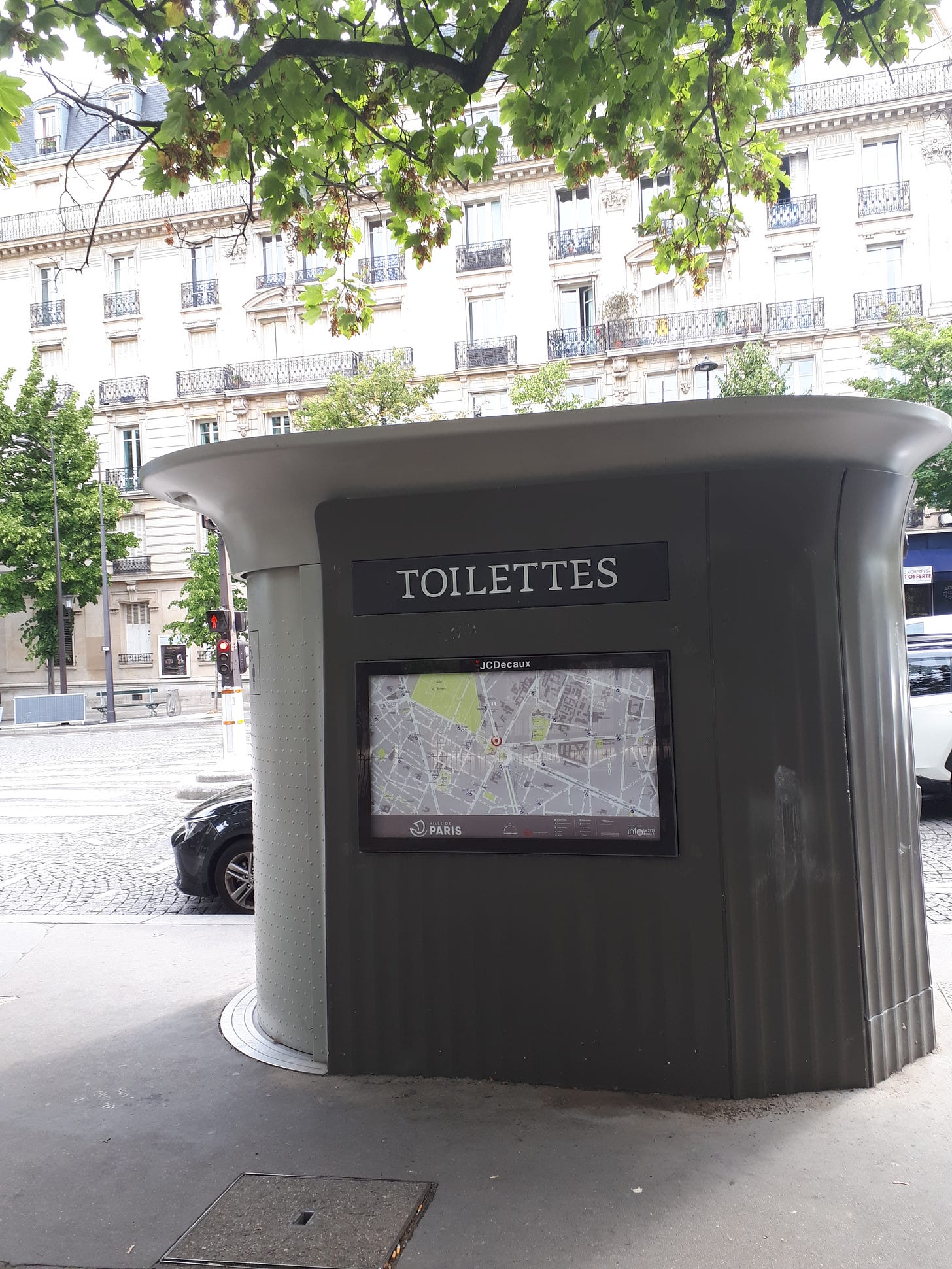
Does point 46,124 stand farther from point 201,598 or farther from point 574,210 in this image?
point 574,210

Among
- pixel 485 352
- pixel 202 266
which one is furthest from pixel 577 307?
pixel 202 266

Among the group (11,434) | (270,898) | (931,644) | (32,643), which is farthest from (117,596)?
(270,898)

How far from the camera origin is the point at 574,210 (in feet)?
124

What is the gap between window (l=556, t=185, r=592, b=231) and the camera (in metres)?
37.5

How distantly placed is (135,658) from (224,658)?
29.1 metres

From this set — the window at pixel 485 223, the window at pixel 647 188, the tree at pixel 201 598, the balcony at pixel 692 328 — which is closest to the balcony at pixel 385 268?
the window at pixel 485 223

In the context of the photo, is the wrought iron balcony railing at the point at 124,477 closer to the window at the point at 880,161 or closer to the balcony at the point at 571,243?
the balcony at the point at 571,243

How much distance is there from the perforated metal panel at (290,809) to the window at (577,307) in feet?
115

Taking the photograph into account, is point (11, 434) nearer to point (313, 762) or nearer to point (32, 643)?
point (32, 643)

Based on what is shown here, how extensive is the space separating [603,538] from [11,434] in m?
40.0

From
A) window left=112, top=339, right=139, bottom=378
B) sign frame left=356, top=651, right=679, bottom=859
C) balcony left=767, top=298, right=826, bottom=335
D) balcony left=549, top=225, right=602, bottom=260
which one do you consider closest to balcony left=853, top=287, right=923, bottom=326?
balcony left=767, top=298, right=826, bottom=335

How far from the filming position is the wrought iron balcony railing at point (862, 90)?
33.9 meters

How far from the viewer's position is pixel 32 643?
1629 inches

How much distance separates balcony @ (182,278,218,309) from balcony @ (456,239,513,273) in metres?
10.4
